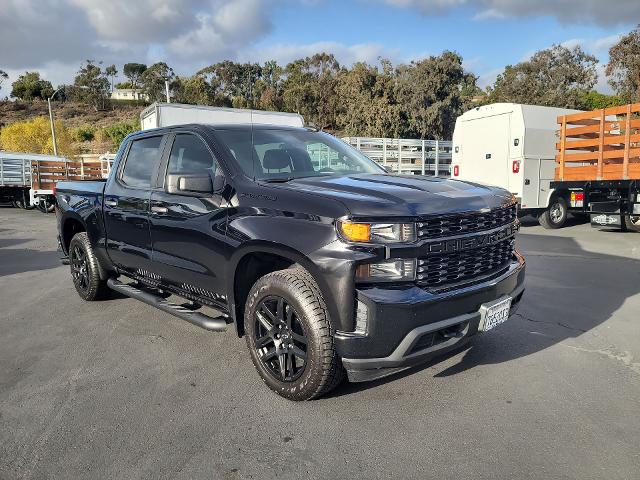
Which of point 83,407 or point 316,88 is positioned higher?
point 316,88

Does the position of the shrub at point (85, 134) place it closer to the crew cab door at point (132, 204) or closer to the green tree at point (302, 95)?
the green tree at point (302, 95)

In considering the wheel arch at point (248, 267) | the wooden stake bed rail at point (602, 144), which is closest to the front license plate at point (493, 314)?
the wheel arch at point (248, 267)

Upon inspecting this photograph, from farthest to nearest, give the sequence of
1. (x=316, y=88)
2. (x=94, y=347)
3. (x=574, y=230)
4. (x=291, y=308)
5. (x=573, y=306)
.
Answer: (x=316, y=88) < (x=574, y=230) < (x=573, y=306) < (x=94, y=347) < (x=291, y=308)

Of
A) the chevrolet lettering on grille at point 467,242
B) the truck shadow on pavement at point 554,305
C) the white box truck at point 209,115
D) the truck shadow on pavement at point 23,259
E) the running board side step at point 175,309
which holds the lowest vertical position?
the truck shadow on pavement at point 23,259

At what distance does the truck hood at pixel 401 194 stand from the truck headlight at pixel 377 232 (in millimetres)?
64

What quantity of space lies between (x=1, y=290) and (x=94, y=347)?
321 centimetres

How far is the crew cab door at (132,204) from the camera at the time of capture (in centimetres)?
470

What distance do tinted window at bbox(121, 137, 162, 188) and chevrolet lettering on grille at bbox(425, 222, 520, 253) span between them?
9.09ft

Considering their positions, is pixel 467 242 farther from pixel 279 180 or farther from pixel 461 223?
pixel 279 180

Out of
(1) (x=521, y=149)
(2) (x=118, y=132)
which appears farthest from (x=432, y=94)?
(2) (x=118, y=132)

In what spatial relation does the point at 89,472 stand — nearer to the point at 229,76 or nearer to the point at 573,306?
the point at 573,306

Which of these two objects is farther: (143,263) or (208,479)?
(143,263)

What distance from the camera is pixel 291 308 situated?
10.8ft

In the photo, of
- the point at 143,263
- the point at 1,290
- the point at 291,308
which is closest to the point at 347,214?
the point at 291,308
